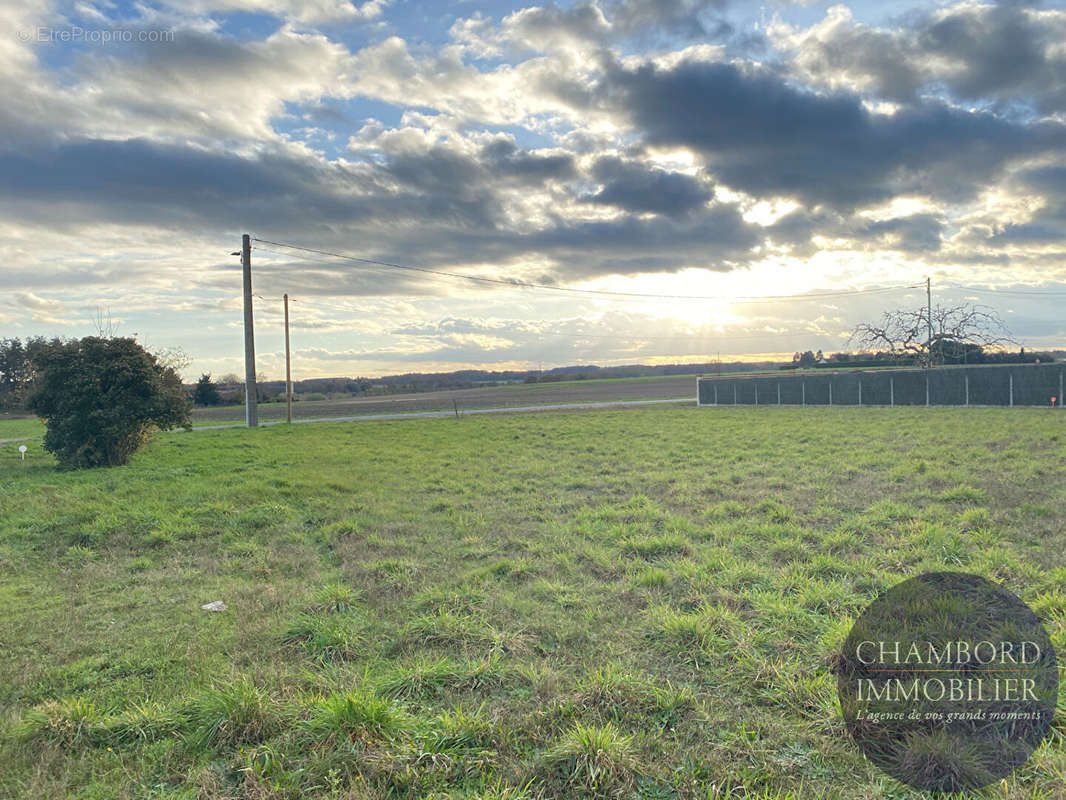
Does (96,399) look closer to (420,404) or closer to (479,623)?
(479,623)

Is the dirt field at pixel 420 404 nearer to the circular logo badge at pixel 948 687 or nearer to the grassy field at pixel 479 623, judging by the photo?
the grassy field at pixel 479 623

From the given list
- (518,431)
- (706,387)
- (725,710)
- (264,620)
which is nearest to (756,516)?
(725,710)

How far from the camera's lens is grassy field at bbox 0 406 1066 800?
3047 millimetres

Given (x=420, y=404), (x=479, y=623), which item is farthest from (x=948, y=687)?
(x=420, y=404)

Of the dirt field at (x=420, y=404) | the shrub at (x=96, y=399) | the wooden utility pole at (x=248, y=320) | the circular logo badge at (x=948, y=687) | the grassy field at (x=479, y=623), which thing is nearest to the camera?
the circular logo badge at (x=948, y=687)

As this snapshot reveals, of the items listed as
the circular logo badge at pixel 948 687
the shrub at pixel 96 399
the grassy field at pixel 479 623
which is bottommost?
the grassy field at pixel 479 623

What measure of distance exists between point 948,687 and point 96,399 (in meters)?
16.2

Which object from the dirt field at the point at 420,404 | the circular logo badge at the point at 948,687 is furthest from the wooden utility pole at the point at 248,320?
the circular logo badge at the point at 948,687

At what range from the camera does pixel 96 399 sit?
13812mm

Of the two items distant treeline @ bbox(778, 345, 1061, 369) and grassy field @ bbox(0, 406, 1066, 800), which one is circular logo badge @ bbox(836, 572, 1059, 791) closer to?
grassy field @ bbox(0, 406, 1066, 800)

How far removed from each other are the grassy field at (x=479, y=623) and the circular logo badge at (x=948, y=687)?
130 mm

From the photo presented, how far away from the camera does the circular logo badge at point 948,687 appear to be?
2.94 m

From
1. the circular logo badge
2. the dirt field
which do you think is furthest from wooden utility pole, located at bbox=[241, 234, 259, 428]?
the circular logo badge

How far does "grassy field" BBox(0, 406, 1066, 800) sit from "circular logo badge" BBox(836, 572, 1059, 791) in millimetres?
130
